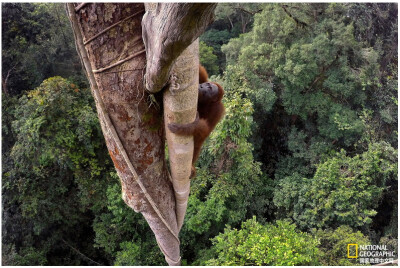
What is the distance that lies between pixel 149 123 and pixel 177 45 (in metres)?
0.45

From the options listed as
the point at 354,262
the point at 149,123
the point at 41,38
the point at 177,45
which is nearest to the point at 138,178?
the point at 149,123

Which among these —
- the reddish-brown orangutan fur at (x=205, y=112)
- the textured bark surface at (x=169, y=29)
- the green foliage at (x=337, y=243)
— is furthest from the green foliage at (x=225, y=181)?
the textured bark surface at (x=169, y=29)

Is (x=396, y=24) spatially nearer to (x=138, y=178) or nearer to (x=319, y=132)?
(x=319, y=132)

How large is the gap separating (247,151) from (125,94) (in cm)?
368

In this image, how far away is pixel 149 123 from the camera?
3.57ft

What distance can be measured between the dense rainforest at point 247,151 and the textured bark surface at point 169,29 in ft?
9.94

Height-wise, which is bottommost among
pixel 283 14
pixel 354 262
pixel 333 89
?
pixel 354 262

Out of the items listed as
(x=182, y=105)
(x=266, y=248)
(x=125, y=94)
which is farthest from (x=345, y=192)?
(x=125, y=94)

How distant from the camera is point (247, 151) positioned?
178 inches

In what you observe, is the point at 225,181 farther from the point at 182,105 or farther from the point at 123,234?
the point at 182,105

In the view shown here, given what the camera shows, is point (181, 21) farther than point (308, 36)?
No

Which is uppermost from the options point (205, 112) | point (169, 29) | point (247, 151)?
point (169, 29)

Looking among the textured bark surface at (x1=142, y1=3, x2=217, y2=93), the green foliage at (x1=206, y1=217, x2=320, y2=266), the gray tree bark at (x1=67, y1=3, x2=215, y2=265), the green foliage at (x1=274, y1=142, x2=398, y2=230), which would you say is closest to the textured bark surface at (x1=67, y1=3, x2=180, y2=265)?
the gray tree bark at (x1=67, y1=3, x2=215, y2=265)

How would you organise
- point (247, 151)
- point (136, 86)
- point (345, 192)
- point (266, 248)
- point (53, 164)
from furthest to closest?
1. point (53, 164)
2. point (247, 151)
3. point (345, 192)
4. point (266, 248)
5. point (136, 86)
